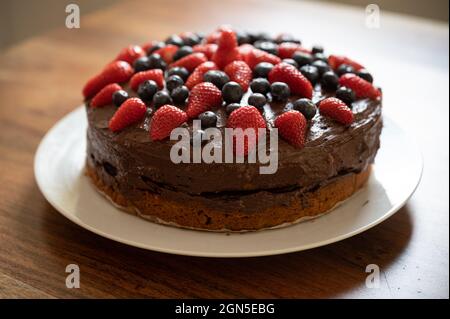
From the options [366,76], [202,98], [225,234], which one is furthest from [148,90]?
[366,76]

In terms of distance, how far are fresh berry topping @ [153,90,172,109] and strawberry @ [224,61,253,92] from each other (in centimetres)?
24

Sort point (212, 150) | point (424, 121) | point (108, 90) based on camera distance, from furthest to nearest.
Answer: point (424, 121) → point (108, 90) → point (212, 150)

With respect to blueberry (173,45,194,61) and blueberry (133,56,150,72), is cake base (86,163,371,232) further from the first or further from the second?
blueberry (173,45,194,61)

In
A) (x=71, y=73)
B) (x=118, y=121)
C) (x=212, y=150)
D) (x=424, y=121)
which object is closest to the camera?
(x=212, y=150)

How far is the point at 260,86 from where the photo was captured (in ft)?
6.08

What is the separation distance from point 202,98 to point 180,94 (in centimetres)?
8

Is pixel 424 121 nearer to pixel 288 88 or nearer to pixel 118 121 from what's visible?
pixel 288 88

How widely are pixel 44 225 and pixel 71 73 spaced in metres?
1.32

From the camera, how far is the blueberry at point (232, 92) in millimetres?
1789

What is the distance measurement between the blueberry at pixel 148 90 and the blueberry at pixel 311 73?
1.63 feet

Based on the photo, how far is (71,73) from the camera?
117 inches

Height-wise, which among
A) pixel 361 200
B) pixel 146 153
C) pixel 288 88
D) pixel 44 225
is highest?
pixel 288 88
